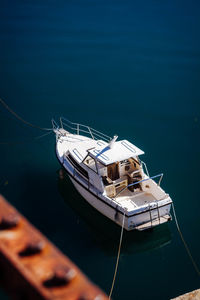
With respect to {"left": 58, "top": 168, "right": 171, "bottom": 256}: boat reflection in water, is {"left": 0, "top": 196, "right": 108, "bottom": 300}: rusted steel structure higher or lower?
higher

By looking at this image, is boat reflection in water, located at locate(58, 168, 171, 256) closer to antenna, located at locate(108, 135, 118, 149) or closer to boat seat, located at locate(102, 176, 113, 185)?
boat seat, located at locate(102, 176, 113, 185)

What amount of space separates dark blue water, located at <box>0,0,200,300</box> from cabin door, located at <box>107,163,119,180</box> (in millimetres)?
1695

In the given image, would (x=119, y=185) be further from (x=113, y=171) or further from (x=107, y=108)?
(x=107, y=108)

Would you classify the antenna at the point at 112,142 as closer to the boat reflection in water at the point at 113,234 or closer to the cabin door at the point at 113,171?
the cabin door at the point at 113,171

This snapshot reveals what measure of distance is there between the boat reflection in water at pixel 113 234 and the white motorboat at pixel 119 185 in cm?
51

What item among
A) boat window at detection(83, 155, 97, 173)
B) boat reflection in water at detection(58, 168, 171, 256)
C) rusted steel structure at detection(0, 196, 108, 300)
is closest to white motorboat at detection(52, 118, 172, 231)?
boat window at detection(83, 155, 97, 173)

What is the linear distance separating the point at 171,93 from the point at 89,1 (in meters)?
22.7

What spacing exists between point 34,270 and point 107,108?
67.4 feet

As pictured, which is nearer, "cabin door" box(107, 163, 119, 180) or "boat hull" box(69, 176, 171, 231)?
"boat hull" box(69, 176, 171, 231)

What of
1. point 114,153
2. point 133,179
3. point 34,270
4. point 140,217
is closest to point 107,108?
point 114,153

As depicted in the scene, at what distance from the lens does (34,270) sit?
1.56 metres

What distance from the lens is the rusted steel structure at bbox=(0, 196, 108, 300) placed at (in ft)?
4.87

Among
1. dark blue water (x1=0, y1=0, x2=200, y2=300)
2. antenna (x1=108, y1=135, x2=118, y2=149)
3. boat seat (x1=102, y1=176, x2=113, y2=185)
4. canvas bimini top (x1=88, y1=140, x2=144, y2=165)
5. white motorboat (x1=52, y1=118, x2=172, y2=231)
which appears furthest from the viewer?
boat seat (x1=102, y1=176, x2=113, y2=185)

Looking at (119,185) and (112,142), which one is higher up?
(112,142)
